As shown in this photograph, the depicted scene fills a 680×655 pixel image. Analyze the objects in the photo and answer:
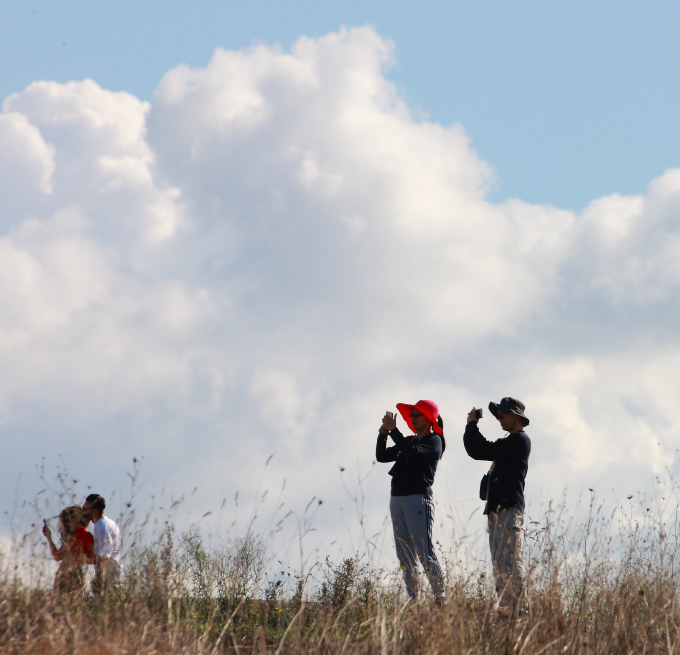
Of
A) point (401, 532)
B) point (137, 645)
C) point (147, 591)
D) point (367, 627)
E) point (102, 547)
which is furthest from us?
point (102, 547)

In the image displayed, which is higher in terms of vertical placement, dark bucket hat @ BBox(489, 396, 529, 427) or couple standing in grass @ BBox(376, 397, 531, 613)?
dark bucket hat @ BBox(489, 396, 529, 427)

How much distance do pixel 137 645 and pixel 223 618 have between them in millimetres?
1532

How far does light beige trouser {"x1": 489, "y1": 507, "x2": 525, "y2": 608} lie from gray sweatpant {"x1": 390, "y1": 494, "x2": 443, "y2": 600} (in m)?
0.45

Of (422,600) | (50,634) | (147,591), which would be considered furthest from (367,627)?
(50,634)

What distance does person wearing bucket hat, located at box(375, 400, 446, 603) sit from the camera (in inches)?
219

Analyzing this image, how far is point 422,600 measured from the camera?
16.9 ft

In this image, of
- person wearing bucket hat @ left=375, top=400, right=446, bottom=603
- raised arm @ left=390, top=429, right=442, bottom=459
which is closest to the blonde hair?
person wearing bucket hat @ left=375, top=400, right=446, bottom=603

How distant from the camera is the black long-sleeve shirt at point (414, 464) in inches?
231

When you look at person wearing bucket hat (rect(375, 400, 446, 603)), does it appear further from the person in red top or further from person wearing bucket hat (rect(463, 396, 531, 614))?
the person in red top

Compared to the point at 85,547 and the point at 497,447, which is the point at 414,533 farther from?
the point at 85,547

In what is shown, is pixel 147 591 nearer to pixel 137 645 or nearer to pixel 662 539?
pixel 137 645

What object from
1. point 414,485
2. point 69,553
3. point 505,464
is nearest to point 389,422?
point 414,485

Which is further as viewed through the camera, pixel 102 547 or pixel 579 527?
pixel 102 547

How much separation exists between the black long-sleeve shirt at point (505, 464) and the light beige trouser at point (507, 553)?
0.26 ft
